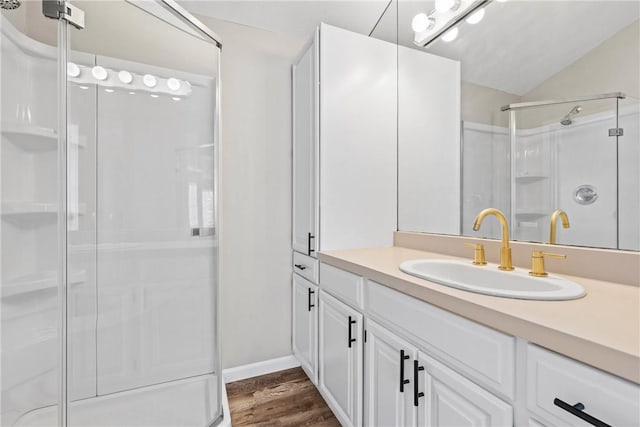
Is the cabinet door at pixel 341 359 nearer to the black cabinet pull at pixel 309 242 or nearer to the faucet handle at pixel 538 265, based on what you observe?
the black cabinet pull at pixel 309 242

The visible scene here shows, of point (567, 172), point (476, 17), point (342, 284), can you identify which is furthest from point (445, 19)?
point (342, 284)

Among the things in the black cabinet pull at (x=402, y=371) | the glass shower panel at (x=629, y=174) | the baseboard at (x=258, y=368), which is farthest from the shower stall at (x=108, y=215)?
the glass shower panel at (x=629, y=174)

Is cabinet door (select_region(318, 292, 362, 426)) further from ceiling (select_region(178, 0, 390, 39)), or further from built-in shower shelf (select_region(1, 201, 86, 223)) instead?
ceiling (select_region(178, 0, 390, 39))

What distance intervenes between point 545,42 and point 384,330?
1.23 meters

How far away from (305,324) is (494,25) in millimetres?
1822

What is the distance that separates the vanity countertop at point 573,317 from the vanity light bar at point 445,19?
1.26 metres

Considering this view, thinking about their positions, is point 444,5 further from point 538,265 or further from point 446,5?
point 538,265

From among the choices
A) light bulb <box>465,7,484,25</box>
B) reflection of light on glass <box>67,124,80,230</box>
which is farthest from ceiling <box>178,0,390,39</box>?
reflection of light on glass <box>67,124,80,230</box>

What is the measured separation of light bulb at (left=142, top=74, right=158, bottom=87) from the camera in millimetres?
1555

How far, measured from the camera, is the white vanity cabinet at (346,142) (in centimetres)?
170

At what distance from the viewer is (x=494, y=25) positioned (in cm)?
135

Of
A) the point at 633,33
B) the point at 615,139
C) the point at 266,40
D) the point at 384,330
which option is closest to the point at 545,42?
the point at 633,33

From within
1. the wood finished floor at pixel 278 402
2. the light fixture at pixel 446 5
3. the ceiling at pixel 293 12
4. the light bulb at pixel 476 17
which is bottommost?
the wood finished floor at pixel 278 402

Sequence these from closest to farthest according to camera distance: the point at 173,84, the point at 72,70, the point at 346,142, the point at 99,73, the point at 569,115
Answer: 1. the point at 569,115
2. the point at 72,70
3. the point at 99,73
4. the point at 173,84
5. the point at 346,142
